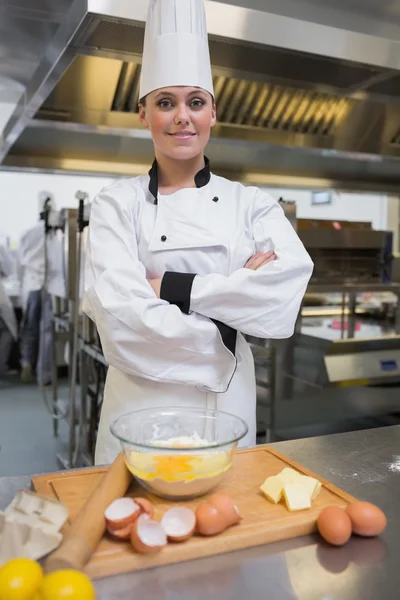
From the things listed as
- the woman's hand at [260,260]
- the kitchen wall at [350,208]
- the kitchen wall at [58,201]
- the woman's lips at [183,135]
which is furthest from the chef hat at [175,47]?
the kitchen wall at [350,208]

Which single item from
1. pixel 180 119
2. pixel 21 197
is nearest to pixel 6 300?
pixel 21 197

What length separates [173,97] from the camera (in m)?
1.28

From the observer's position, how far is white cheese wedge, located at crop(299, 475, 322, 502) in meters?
0.84

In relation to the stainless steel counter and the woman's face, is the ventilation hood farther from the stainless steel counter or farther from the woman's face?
the stainless steel counter

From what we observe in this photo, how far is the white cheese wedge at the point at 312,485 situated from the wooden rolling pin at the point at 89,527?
268mm

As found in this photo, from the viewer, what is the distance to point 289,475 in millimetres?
880

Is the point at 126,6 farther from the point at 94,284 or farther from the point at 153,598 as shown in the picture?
the point at 153,598

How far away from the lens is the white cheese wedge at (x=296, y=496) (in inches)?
32.0

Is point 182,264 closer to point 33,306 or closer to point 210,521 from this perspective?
point 210,521

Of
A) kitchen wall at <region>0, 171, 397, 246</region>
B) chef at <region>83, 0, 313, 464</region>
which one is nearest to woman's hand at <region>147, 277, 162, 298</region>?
chef at <region>83, 0, 313, 464</region>

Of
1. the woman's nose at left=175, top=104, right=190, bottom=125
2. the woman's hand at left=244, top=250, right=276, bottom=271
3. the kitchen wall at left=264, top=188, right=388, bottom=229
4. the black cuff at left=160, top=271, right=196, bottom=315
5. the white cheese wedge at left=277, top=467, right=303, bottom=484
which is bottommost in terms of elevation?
the white cheese wedge at left=277, top=467, right=303, bottom=484

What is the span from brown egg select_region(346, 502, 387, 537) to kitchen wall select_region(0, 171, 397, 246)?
18.7 feet

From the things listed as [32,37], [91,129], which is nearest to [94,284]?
[91,129]

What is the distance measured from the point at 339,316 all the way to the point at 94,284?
7.27ft
